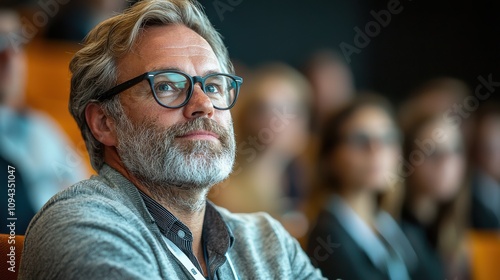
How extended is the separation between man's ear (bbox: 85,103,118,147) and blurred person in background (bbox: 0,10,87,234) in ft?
3.54

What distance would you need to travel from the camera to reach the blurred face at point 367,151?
11.0ft

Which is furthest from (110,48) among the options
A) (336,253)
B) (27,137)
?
(336,253)

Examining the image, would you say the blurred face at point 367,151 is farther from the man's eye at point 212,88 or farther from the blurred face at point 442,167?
the man's eye at point 212,88

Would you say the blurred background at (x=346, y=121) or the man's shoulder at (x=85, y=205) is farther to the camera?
the blurred background at (x=346, y=121)

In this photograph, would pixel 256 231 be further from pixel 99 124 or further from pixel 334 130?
pixel 334 130

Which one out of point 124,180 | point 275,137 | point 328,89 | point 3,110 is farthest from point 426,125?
point 124,180

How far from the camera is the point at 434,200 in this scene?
364 centimetres

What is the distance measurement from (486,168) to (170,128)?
2737 mm

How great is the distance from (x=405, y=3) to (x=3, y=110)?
2.27 m

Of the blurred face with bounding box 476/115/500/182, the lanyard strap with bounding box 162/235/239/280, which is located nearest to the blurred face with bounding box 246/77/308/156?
the blurred face with bounding box 476/115/500/182

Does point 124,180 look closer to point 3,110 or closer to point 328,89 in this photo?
point 3,110

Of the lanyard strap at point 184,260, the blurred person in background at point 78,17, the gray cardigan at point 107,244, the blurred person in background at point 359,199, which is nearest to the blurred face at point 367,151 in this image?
the blurred person in background at point 359,199

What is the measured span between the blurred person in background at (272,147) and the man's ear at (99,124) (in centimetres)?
144

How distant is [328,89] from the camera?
11.3 feet
